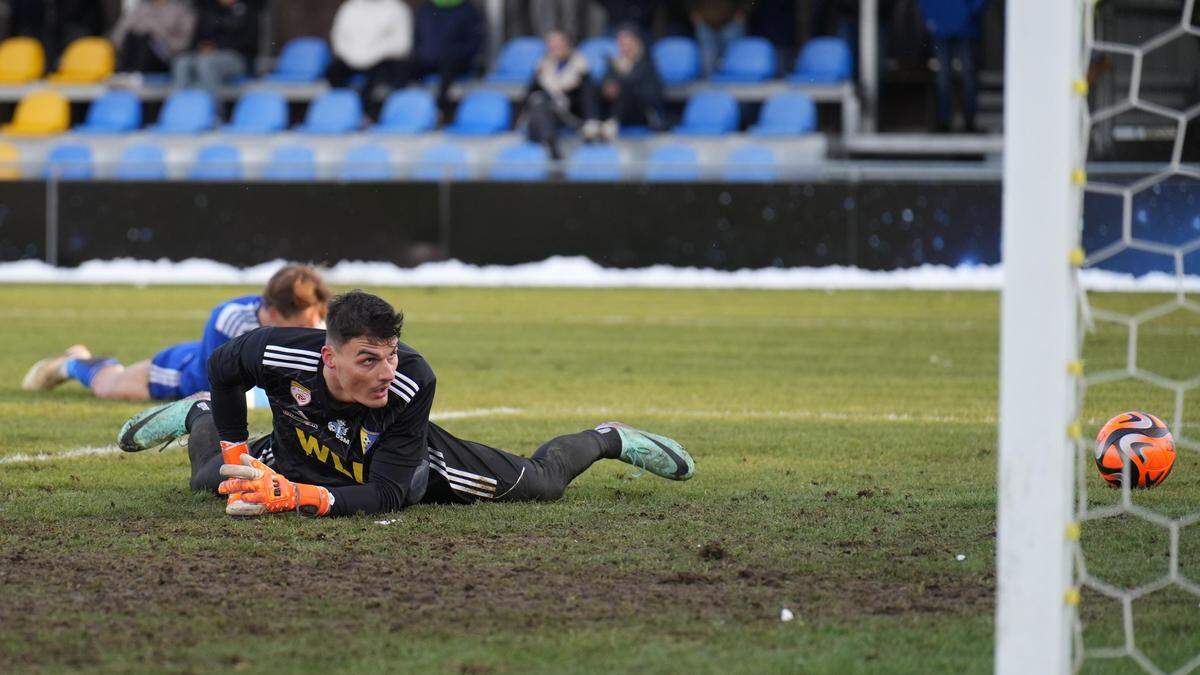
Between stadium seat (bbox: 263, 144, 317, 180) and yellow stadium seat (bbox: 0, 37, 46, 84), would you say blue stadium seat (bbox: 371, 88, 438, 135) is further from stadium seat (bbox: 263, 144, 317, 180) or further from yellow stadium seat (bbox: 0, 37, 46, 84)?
yellow stadium seat (bbox: 0, 37, 46, 84)

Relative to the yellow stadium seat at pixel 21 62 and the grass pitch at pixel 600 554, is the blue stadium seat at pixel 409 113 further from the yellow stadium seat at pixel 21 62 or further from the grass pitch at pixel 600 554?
the grass pitch at pixel 600 554

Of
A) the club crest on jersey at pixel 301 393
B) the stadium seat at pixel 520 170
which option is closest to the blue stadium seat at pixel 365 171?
the stadium seat at pixel 520 170

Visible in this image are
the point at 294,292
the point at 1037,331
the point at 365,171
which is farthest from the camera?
the point at 365,171

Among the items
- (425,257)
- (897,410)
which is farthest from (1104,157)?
(897,410)

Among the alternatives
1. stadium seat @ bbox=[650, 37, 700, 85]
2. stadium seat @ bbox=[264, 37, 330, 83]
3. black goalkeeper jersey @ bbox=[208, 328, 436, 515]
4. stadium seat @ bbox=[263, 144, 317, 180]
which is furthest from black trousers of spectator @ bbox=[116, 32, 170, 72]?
black goalkeeper jersey @ bbox=[208, 328, 436, 515]

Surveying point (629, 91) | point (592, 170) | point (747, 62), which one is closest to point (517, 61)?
point (629, 91)

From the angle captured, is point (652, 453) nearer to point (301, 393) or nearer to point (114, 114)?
point (301, 393)

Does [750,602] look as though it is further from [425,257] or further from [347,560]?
[425,257]

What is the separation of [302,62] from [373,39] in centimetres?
206

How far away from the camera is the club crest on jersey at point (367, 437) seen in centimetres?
552

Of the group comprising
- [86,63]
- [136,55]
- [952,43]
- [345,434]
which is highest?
[952,43]

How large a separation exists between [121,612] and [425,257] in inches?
596

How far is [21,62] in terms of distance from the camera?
83.1ft

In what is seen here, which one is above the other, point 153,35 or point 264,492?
point 153,35
